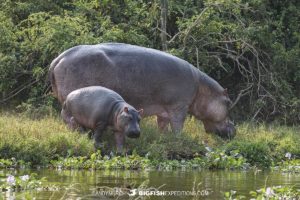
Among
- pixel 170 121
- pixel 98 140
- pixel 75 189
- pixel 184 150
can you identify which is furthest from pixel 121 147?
pixel 75 189

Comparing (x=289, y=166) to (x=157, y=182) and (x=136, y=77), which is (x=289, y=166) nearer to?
(x=136, y=77)

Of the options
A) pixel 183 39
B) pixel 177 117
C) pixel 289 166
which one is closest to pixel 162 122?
pixel 177 117

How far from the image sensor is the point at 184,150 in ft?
41.0

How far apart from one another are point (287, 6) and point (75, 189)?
11.8 meters

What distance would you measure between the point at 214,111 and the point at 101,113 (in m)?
3.20

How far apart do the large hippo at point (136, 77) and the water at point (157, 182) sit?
291 cm

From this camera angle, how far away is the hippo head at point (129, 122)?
11.6 meters

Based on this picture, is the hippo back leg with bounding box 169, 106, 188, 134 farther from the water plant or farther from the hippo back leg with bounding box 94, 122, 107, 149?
the water plant

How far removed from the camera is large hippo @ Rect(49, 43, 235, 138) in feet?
43.5

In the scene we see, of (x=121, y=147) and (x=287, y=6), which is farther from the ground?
(x=287, y=6)

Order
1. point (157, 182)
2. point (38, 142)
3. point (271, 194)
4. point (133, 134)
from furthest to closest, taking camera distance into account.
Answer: point (133, 134) → point (38, 142) → point (157, 182) → point (271, 194)

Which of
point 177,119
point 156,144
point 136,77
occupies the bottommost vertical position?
point 156,144

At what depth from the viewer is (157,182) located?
29.1 feet

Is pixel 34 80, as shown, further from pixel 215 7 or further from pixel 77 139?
pixel 77 139
